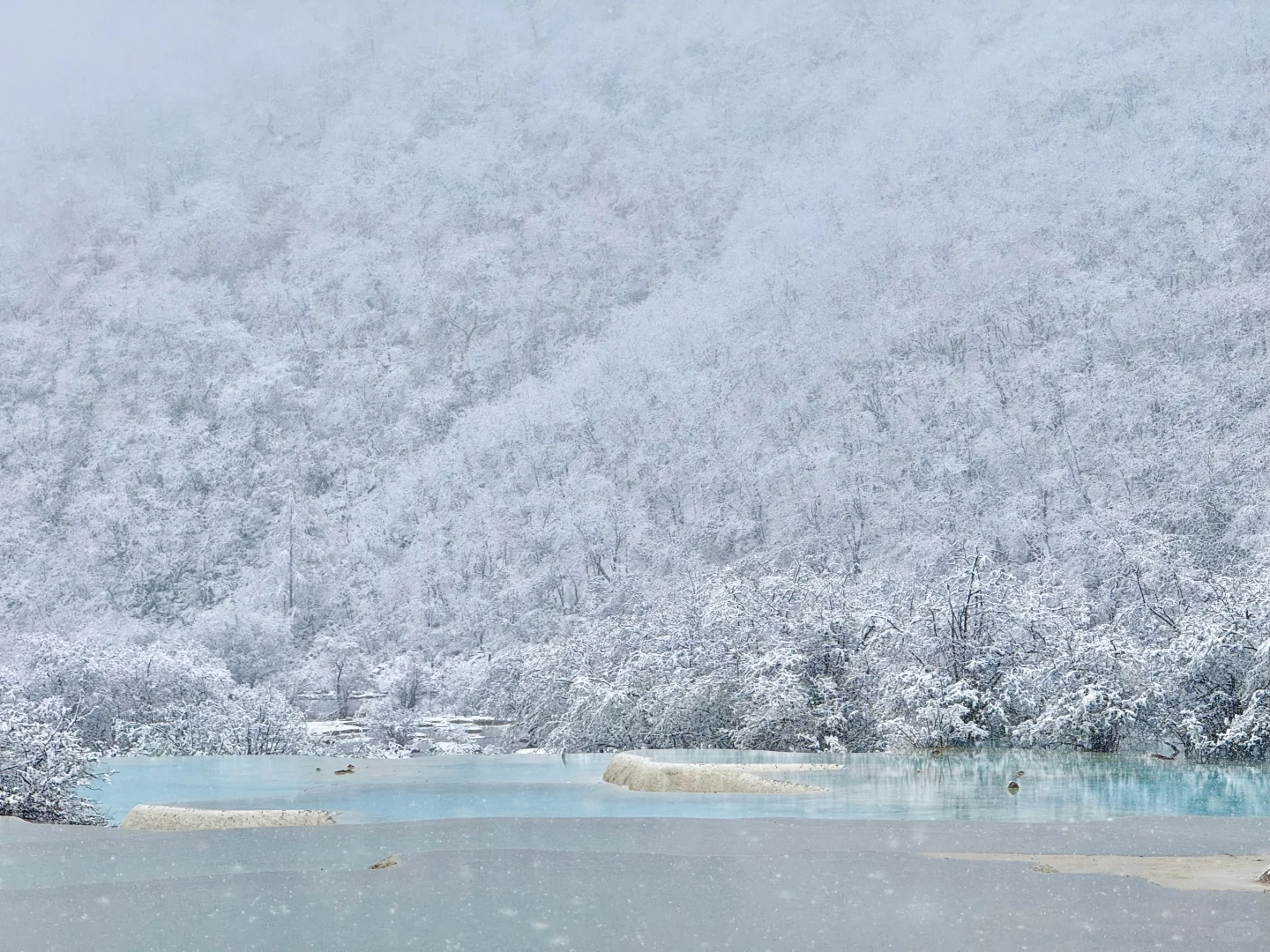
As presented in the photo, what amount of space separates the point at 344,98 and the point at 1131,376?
9726cm

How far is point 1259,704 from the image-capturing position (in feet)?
73.0

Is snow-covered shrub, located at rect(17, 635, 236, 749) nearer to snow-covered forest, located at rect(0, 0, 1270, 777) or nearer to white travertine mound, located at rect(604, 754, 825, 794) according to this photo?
snow-covered forest, located at rect(0, 0, 1270, 777)

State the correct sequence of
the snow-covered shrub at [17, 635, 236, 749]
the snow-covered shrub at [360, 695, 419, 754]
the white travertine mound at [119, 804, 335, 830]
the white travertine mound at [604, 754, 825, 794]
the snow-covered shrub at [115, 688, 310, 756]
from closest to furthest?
the white travertine mound at [119, 804, 335, 830]
the white travertine mound at [604, 754, 825, 794]
the snow-covered shrub at [115, 688, 310, 756]
the snow-covered shrub at [17, 635, 236, 749]
the snow-covered shrub at [360, 695, 419, 754]

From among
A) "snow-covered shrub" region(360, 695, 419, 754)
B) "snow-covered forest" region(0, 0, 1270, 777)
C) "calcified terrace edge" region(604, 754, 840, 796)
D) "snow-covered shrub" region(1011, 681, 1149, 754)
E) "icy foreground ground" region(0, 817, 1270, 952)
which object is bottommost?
"snow-covered shrub" region(360, 695, 419, 754)

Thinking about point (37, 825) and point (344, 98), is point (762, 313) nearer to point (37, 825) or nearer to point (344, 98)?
point (344, 98)

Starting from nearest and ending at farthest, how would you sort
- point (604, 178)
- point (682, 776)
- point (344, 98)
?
point (682, 776), point (604, 178), point (344, 98)

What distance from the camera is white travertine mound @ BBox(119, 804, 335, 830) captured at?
52.4ft

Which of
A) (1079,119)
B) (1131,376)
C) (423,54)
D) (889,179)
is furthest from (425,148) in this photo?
(1131,376)

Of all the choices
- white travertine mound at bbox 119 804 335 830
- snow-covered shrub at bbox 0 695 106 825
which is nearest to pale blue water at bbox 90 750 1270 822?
white travertine mound at bbox 119 804 335 830

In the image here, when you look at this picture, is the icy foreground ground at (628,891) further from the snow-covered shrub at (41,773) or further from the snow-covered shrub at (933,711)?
the snow-covered shrub at (933,711)

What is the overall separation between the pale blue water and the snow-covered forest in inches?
89.2

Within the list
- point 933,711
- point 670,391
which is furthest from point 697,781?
point 670,391

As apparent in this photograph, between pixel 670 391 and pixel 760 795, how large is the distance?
64002 mm

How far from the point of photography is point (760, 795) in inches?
709
